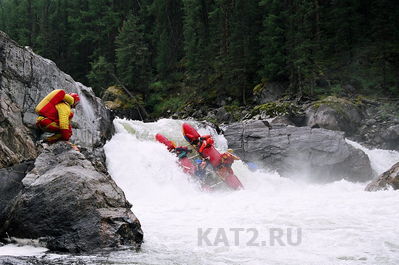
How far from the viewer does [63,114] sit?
875cm

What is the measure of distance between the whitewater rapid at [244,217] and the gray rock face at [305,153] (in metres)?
0.78

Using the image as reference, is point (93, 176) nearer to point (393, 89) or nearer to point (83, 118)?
point (83, 118)

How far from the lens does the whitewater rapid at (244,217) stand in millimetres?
5406

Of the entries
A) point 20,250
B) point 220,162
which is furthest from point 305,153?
point 20,250

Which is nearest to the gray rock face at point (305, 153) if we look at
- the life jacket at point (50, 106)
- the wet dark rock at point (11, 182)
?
the life jacket at point (50, 106)

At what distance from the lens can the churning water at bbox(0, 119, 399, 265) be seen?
5.36 meters

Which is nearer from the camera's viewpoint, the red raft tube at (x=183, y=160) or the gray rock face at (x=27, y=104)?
the gray rock face at (x=27, y=104)

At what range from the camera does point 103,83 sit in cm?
3572

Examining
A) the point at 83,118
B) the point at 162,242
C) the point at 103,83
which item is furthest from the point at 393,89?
the point at 103,83

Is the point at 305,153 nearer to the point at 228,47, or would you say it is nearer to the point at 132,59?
the point at 228,47

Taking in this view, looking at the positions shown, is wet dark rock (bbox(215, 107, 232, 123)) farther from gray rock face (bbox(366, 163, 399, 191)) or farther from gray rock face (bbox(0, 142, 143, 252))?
gray rock face (bbox(0, 142, 143, 252))

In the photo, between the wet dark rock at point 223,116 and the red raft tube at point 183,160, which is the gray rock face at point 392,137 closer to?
the wet dark rock at point 223,116
